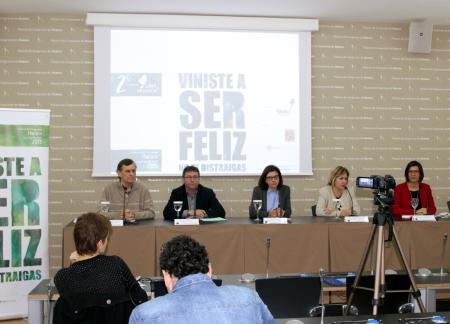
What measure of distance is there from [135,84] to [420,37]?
3.35 m

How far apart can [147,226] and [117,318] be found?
2045 millimetres

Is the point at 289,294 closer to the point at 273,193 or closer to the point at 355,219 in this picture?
the point at 355,219

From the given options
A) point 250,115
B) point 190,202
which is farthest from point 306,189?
point 190,202

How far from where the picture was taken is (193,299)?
5.21 feet

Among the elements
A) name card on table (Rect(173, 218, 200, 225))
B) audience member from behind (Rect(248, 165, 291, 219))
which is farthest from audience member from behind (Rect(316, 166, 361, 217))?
name card on table (Rect(173, 218, 200, 225))

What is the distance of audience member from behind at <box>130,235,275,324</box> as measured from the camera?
1567mm

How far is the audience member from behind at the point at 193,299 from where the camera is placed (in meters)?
1.57

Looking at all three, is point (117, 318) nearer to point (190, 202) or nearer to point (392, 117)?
point (190, 202)

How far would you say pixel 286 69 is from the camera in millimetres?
6527

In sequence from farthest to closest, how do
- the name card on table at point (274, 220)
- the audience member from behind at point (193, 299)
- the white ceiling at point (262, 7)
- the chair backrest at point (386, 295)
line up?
the white ceiling at point (262, 7) < the name card on table at point (274, 220) < the chair backrest at point (386, 295) < the audience member from behind at point (193, 299)

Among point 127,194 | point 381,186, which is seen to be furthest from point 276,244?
point 381,186

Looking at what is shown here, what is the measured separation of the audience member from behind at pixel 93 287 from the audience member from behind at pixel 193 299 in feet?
3.20

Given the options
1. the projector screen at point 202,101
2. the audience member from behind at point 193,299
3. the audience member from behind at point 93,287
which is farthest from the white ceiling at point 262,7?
the audience member from behind at point 193,299

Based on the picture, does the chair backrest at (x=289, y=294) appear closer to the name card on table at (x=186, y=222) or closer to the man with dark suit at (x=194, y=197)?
the name card on table at (x=186, y=222)
